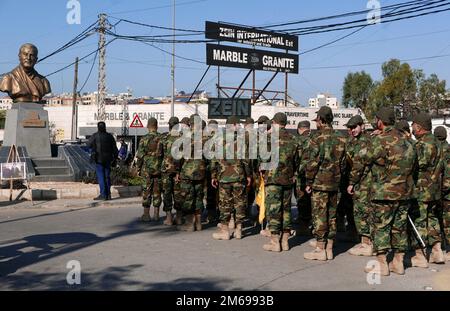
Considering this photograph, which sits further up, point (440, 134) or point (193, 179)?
point (440, 134)

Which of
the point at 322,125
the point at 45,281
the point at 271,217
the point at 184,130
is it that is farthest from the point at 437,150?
the point at 45,281

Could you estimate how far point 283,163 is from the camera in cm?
756

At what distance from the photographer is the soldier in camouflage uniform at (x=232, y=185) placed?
27.3 feet

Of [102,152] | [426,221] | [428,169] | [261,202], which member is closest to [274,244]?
[261,202]

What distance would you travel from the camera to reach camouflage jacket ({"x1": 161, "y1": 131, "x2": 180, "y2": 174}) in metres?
9.17

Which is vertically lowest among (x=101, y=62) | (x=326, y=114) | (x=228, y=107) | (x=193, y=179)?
(x=193, y=179)

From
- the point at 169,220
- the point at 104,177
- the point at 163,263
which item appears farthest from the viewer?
the point at 104,177

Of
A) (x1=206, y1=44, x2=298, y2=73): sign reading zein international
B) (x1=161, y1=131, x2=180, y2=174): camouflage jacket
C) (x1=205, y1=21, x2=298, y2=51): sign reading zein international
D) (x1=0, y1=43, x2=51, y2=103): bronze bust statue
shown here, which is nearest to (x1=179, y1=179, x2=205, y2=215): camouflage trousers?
(x1=161, y1=131, x2=180, y2=174): camouflage jacket

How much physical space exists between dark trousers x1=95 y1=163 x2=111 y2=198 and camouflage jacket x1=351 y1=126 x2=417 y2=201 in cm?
758

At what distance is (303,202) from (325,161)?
174 cm

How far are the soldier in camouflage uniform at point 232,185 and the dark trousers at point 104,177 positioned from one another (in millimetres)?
4691

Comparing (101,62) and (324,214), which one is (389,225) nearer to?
(324,214)

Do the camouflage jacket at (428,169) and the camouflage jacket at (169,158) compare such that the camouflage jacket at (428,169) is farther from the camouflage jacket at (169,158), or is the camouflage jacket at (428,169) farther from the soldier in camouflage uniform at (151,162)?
the soldier in camouflage uniform at (151,162)

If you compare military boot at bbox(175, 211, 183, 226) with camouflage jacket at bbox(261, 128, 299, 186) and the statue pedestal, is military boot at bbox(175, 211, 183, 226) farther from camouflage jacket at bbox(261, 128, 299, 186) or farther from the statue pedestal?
the statue pedestal
